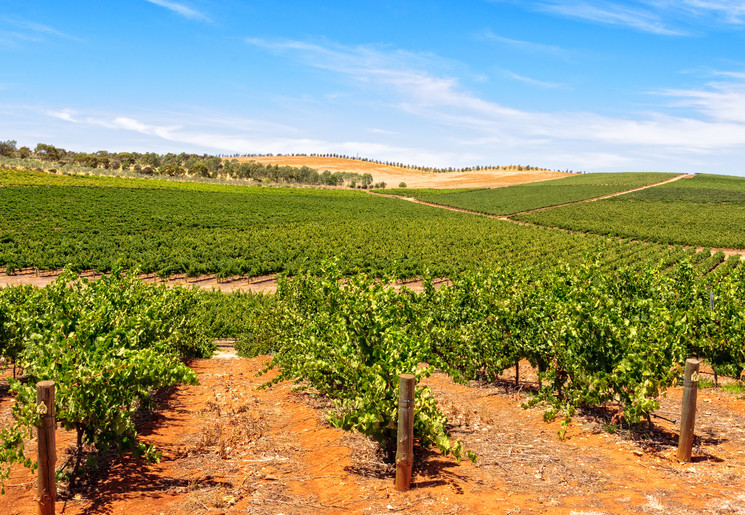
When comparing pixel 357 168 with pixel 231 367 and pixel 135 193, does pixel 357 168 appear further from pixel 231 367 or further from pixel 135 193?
pixel 231 367

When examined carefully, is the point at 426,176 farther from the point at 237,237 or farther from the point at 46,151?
the point at 237,237

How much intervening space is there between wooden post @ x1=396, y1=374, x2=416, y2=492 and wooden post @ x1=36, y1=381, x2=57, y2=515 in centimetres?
369

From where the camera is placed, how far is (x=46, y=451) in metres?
5.51

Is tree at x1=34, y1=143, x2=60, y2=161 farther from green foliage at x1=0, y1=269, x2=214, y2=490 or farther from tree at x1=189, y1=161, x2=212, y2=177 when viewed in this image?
green foliage at x1=0, y1=269, x2=214, y2=490

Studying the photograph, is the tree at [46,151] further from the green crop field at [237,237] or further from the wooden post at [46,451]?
the wooden post at [46,451]

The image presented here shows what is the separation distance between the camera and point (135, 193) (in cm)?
7631

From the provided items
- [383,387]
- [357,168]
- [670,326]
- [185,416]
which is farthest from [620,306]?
[357,168]

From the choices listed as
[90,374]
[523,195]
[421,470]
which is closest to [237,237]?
[90,374]

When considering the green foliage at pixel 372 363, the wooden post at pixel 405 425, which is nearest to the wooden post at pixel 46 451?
the green foliage at pixel 372 363

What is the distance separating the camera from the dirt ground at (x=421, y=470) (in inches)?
228

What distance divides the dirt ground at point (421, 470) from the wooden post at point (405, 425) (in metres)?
0.29

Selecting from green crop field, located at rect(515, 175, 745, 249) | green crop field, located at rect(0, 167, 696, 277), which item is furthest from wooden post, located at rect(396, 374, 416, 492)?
green crop field, located at rect(515, 175, 745, 249)

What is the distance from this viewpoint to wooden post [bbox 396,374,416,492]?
601 cm

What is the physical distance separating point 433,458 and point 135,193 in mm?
78567
